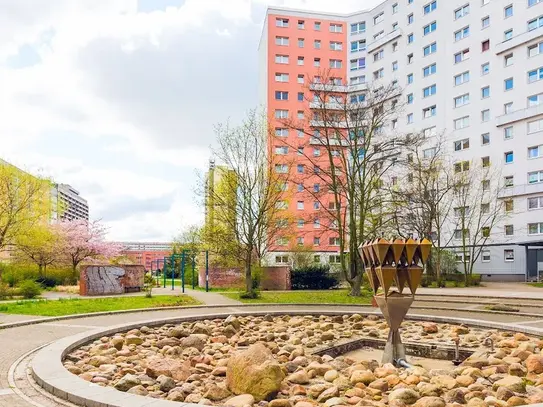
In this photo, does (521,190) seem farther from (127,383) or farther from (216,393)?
(127,383)

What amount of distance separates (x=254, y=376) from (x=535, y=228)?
153 ft

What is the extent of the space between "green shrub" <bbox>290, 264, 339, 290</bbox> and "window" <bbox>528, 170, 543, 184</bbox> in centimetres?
2430

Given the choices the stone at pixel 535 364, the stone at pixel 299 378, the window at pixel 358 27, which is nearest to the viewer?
the stone at pixel 299 378

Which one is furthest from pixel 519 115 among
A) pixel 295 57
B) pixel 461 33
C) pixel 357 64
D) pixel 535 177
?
pixel 295 57

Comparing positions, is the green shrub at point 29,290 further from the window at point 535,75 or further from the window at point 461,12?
the window at point 461,12

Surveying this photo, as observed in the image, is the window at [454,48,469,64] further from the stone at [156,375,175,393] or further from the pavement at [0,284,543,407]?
the stone at [156,375,175,393]

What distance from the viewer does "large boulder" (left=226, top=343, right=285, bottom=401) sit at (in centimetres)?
745

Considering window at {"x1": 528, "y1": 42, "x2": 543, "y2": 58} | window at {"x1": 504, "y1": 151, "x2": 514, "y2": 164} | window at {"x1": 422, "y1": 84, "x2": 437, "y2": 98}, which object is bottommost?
window at {"x1": 504, "y1": 151, "x2": 514, "y2": 164}

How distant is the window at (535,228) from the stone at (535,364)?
138ft

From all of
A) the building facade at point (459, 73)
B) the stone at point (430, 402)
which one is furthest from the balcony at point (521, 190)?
the stone at point (430, 402)

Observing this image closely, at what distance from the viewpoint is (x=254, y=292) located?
2500cm

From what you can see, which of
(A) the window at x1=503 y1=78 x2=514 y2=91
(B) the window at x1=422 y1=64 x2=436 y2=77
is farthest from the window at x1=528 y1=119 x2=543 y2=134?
(B) the window at x1=422 y1=64 x2=436 y2=77

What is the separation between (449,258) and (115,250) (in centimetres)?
2919

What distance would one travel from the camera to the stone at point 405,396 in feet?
23.4
